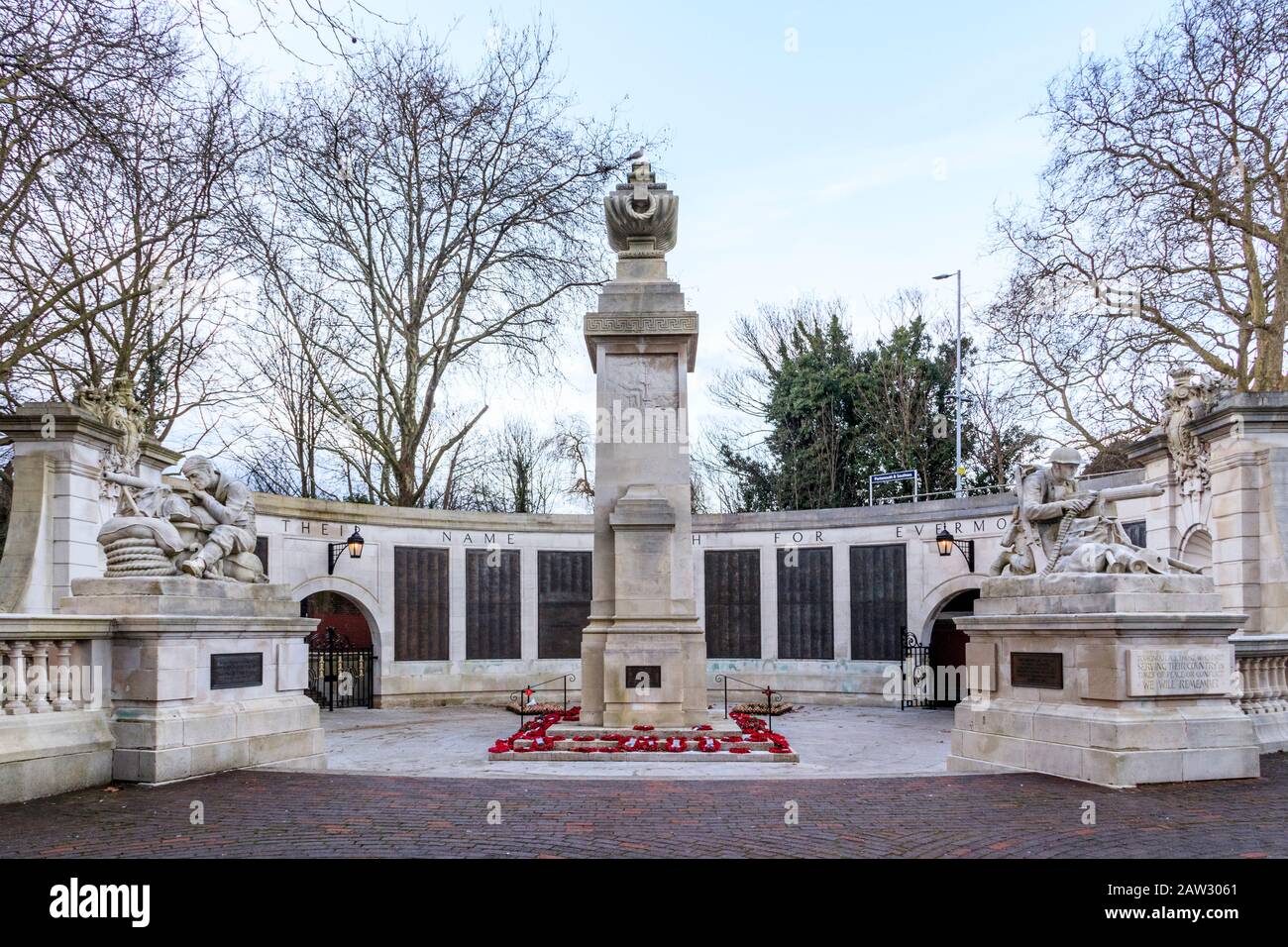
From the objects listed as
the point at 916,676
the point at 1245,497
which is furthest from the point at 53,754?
the point at 916,676

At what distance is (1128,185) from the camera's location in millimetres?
20906

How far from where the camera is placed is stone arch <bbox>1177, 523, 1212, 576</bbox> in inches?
669

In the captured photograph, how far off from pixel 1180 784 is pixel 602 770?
5.78 meters

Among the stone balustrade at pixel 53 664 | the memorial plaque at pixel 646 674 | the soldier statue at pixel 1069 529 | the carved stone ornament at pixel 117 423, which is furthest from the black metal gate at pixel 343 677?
the soldier statue at pixel 1069 529

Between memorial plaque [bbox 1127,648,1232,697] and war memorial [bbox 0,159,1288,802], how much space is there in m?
0.03

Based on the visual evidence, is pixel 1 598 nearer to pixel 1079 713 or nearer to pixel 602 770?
pixel 602 770

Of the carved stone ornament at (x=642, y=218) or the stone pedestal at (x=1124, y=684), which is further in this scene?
the carved stone ornament at (x=642, y=218)

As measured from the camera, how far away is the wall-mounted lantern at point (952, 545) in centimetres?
2198

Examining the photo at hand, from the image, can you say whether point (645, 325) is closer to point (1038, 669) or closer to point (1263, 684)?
point (1038, 669)

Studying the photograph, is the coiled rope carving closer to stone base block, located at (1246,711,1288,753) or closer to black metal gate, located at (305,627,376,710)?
stone base block, located at (1246,711,1288,753)

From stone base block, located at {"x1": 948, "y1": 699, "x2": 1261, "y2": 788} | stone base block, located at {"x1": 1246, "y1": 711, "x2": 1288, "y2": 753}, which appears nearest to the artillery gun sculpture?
stone base block, located at {"x1": 948, "y1": 699, "x2": 1261, "y2": 788}

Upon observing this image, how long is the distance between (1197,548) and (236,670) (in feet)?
50.9

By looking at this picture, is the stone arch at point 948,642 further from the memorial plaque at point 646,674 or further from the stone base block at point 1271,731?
the stone base block at point 1271,731
